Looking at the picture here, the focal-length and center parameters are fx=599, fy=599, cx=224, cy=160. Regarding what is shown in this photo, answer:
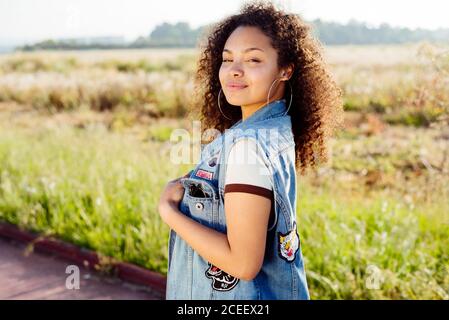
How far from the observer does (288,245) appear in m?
1.83

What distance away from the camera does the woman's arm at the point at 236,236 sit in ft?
5.42

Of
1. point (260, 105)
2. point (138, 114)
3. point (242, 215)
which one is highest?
point (260, 105)

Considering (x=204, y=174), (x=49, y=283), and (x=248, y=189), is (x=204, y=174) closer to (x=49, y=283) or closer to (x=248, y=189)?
(x=248, y=189)

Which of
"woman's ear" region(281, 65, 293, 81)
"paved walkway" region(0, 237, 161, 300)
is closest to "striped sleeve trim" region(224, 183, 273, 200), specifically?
"woman's ear" region(281, 65, 293, 81)

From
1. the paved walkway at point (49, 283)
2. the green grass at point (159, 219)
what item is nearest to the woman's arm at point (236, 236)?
the green grass at point (159, 219)

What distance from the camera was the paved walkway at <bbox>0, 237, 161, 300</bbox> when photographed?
4539 millimetres

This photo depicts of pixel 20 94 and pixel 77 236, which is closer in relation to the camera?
pixel 77 236

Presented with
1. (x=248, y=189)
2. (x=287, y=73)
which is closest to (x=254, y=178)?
(x=248, y=189)

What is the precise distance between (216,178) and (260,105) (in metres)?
0.31

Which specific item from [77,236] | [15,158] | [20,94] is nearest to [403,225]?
[77,236]

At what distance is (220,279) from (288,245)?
24cm
